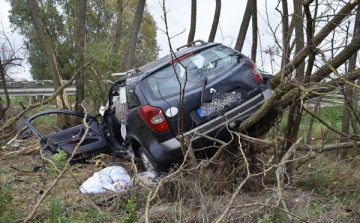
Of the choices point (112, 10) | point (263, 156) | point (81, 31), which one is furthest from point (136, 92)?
point (112, 10)

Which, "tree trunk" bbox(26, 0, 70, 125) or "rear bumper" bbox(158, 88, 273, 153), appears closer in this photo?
"rear bumper" bbox(158, 88, 273, 153)

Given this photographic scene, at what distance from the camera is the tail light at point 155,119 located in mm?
5211

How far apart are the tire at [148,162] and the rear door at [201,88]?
26.6 inches

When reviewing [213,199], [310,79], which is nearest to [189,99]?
[213,199]

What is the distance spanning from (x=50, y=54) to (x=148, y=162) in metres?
6.97

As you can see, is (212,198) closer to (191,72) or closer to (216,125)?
(216,125)

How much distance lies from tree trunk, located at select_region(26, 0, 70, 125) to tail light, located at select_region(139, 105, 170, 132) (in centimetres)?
662

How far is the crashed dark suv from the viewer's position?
17.1 feet

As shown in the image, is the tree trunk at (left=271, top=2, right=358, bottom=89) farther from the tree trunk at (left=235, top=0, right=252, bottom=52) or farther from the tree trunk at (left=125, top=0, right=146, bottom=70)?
the tree trunk at (left=125, top=0, right=146, bottom=70)

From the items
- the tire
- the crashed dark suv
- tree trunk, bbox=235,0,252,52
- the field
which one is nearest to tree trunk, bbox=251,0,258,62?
tree trunk, bbox=235,0,252,52

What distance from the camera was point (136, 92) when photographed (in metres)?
5.57

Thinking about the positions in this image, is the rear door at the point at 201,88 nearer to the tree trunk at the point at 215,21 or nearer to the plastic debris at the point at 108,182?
the plastic debris at the point at 108,182

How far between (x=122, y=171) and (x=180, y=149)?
956 millimetres

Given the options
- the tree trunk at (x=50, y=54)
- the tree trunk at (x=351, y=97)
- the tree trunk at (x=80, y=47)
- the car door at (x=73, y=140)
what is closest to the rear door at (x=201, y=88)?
the tree trunk at (x=351, y=97)
